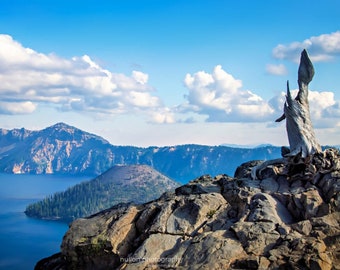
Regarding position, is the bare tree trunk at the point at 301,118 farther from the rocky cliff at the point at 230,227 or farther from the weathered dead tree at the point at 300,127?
the rocky cliff at the point at 230,227

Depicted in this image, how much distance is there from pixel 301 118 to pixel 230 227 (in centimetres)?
1141

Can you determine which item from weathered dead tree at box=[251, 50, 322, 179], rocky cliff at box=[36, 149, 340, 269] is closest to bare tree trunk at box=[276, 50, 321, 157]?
weathered dead tree at box=[251, 50, 322, 179]

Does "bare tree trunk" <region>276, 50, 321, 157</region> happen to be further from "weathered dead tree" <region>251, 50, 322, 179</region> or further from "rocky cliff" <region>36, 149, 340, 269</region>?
"rocky cliff" <region>36, 149, 340, 269</region>

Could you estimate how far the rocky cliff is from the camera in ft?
63.3

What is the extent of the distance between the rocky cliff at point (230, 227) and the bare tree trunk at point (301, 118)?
36.2 inches

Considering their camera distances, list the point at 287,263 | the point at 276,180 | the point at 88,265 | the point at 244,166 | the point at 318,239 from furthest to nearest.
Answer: the point at 244,166 → the point at 276,180 → the point at 88,265 → the point at 318,239 → the point at 287,263

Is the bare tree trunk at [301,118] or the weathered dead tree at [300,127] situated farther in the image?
the bare tree trunk at [301,118]

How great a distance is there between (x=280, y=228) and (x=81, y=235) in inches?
457

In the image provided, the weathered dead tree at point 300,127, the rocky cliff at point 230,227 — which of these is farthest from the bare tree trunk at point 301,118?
the rocky cliff at point 230,227

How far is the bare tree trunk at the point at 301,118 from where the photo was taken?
2803 centimetres

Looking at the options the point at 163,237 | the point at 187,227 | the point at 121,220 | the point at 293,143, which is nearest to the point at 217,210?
the point at 187,227

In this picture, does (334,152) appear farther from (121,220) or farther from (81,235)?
(81,235)

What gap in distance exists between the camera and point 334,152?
2789cm

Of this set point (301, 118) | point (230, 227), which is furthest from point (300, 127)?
point (230, 227)
